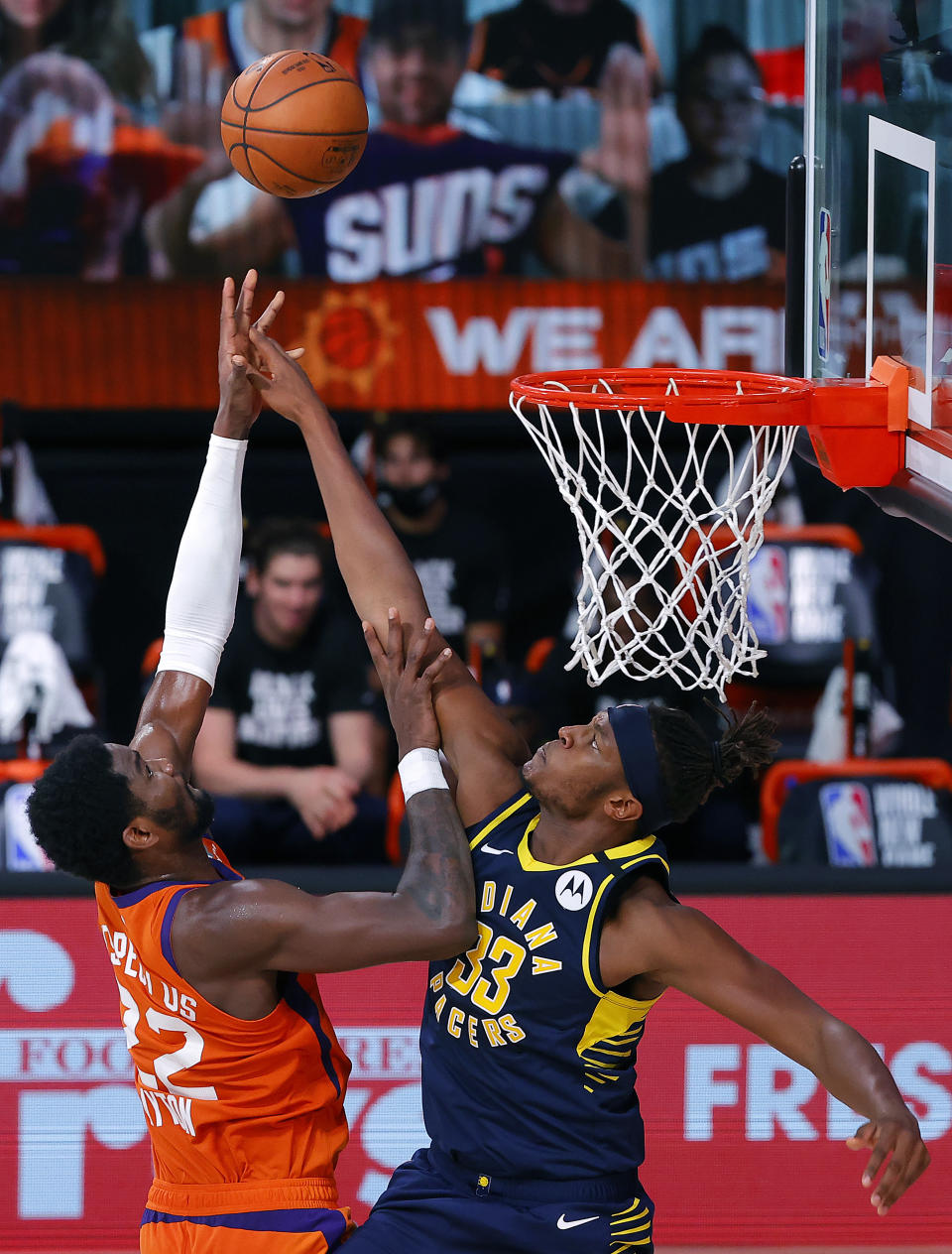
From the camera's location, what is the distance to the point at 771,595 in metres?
6.46

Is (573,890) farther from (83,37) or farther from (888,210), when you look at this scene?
(83,37)

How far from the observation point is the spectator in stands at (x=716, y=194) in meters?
7.59

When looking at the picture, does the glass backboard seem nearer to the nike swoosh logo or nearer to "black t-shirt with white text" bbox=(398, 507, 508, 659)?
the nike swoosh logo

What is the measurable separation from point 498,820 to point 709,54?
5409mm

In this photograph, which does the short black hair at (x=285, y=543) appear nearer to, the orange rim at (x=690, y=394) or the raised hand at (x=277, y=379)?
the orange rim at (x=690, y=394)

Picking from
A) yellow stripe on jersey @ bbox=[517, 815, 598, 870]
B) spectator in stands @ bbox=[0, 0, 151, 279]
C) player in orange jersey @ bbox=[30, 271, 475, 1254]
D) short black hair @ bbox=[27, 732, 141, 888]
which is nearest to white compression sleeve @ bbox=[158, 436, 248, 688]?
player in orange jersey @ bbox=[30, 271, 475, 1254]

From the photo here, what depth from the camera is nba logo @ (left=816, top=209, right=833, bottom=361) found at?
4.16m

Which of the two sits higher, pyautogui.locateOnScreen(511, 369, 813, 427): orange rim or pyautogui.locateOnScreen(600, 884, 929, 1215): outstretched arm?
pyautogui.locateOnScreen(511, 369, 813, 427): orange rim

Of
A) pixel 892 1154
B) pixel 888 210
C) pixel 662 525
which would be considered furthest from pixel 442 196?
pixel 892 1154

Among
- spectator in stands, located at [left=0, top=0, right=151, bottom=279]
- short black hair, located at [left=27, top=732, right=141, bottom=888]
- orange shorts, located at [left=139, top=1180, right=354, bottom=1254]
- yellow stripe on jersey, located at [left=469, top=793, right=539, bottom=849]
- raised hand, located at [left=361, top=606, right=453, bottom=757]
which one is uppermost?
spectator in stands, located at [left=0, top=0, right=151, bottom=279]

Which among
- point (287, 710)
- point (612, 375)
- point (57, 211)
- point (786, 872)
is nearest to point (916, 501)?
point (612, 375)

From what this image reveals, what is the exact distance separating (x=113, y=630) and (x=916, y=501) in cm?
441

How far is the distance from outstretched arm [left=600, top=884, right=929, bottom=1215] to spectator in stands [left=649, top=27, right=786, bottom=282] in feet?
17.0

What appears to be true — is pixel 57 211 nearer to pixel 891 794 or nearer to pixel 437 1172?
pixel 891 794
